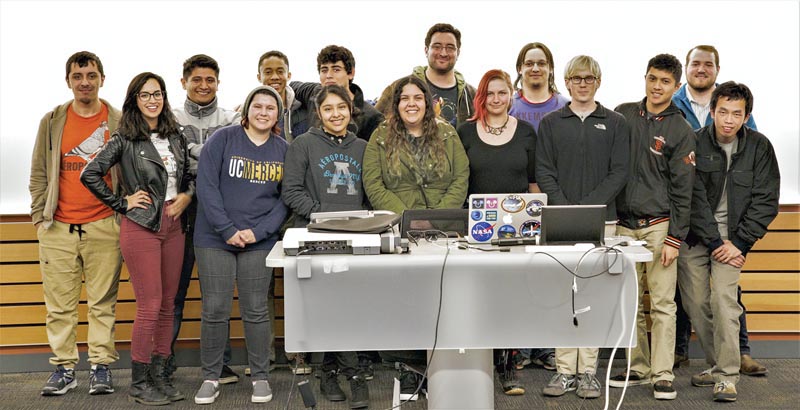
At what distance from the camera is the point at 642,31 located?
6270mm

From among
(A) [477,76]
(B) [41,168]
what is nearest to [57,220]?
(B) [41,168]

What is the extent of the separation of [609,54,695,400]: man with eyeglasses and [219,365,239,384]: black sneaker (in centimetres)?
206

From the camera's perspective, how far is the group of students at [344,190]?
4371mm

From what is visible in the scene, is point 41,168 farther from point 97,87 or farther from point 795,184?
point 795,184

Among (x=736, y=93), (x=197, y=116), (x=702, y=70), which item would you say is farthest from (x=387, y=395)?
(x=702, y=70)

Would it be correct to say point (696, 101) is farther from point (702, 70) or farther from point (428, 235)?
point (428, 235)

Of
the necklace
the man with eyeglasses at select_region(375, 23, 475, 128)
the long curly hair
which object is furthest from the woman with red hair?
the man with eyeglasses at select_region(375, 23, 475, 128)

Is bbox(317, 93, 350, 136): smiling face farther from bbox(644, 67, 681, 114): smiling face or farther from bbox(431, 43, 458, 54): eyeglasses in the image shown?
bbox(644, 67, 681, 114): smiling face

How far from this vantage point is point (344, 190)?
440cm

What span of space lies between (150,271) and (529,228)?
75.8 inches

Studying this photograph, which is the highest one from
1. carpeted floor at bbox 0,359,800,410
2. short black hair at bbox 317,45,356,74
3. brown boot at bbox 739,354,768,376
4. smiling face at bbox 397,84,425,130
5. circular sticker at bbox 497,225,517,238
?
short black hair at bbox 317,45,356,74

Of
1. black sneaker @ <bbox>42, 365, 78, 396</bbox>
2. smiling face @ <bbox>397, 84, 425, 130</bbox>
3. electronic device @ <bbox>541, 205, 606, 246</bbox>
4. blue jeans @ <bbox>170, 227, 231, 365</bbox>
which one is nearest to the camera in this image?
electronic device @ <bbox>541, 205, 606, 246</bbox>

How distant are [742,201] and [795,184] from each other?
5.47 feet

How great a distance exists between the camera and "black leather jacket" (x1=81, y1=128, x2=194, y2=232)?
4344 millimetres
